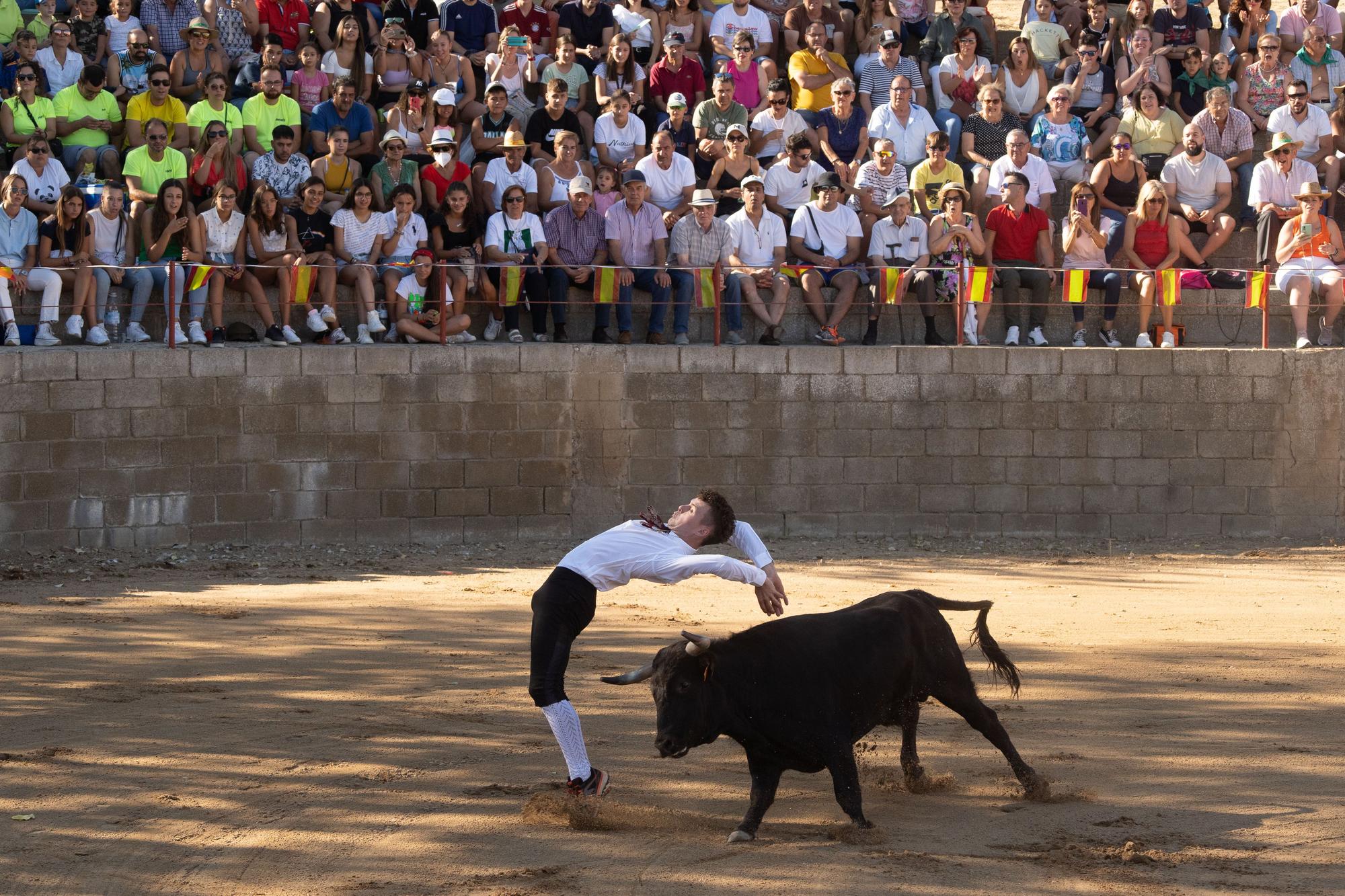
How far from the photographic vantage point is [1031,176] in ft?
57.4

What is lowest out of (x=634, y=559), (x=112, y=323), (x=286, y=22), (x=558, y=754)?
(x=558, y=754)

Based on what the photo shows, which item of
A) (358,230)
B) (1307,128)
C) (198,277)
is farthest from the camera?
(1307,128)

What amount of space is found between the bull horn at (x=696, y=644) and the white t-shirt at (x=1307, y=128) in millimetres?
13830

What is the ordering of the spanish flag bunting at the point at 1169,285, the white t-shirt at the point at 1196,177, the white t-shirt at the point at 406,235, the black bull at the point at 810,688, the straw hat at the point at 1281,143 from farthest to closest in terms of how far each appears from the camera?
the white t-shirt at the point at 1196,177 < the straw hat at the point at 1281,143 < the spanish flag bunting at the point at 1169,285 < the white t-shirt at the point at 406,235 < the black bull at the point at 810,688

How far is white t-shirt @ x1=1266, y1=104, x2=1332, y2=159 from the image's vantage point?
18.2 metres

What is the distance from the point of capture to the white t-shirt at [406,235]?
15.7 m

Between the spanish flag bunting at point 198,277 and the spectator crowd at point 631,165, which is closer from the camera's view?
the spanish flag bunting at point 198,277

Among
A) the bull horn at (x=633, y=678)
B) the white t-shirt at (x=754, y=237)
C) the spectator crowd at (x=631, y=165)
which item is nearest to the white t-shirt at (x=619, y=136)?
the spectator crowd at (x=631, y=165)

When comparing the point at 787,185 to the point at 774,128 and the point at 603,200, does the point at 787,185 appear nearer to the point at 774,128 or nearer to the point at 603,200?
the point at 774,128

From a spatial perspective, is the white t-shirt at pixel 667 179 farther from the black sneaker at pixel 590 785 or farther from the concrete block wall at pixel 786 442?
the black sneaker at pixel 590 785

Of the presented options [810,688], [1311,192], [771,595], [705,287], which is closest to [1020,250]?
[1311,192]

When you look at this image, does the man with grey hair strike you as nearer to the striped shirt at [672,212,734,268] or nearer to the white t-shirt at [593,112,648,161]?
the striped shirt at [672,212,734,268]

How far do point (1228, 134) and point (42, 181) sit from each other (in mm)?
12866

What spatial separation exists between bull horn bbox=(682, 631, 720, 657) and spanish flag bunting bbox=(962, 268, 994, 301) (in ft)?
32.1
